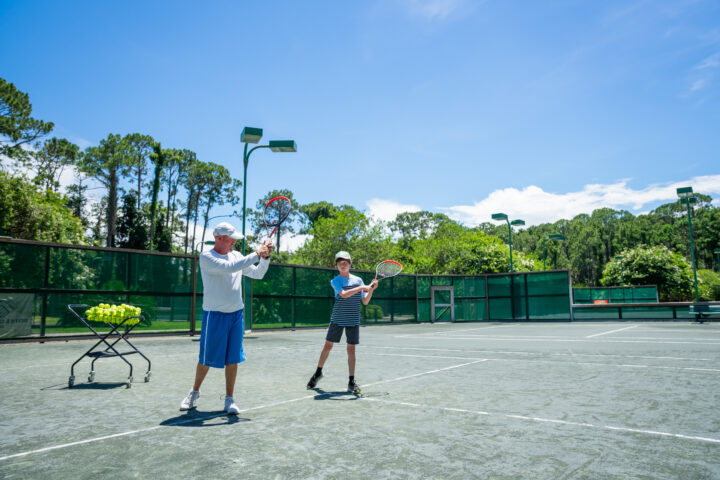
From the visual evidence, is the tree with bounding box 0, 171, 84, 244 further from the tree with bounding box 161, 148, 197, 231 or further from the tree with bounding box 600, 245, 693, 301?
the tree with bounding box 600, 245, 693, 301

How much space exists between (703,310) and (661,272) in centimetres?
3474

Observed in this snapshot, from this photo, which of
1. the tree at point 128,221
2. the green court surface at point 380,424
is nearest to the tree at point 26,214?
the tree at point 128,221

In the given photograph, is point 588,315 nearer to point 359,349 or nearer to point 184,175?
point 359,349

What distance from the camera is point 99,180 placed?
45.4 meters

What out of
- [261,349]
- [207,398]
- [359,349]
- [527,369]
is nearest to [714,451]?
[527,369]

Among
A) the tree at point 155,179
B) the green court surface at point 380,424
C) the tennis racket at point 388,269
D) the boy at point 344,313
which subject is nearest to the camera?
the green court surface at point 380,424

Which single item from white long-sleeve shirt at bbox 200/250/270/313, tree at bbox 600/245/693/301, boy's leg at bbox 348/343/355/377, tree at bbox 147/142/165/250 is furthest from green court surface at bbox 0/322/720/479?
tree at bbox 600/245/693/301

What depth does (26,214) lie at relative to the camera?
88.0ft

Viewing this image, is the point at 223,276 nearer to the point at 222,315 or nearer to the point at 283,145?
the point at 222,315

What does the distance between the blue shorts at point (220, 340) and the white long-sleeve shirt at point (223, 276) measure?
0.31 ft

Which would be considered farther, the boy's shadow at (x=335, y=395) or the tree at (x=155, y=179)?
the tree at (x=155, y=179)

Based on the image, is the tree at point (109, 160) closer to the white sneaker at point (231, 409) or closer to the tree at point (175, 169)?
the tree at point (175, 169)

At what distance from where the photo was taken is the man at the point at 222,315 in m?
4.58

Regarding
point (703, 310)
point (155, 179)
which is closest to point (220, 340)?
point (703, 310)
